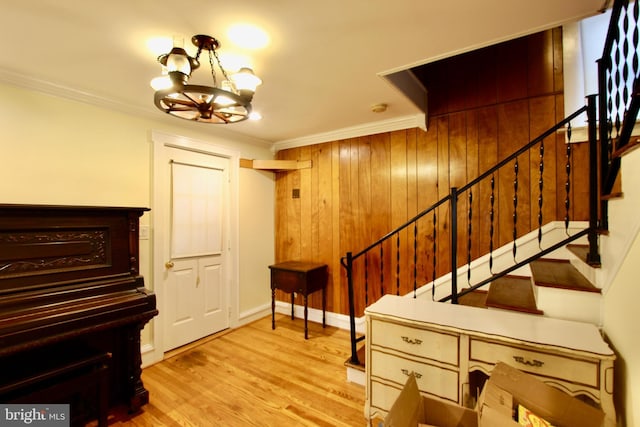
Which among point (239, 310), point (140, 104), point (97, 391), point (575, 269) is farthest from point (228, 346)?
point (575, 269)

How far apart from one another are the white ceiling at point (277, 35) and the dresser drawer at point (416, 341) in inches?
65.3

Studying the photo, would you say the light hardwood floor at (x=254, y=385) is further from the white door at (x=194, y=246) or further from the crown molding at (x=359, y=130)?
the crown molding at (x=359, y=130)

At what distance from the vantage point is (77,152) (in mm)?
2283

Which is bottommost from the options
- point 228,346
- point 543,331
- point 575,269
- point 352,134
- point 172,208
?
point 228,346

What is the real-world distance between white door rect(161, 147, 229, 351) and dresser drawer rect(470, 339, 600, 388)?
8.81 ft

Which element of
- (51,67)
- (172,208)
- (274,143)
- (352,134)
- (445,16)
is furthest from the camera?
(274,143)

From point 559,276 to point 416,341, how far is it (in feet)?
3.21

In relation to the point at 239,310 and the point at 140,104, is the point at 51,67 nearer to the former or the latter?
the point at 140,104

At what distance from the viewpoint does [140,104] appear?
2.54 m

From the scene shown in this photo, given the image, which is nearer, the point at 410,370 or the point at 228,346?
the point at 410,370

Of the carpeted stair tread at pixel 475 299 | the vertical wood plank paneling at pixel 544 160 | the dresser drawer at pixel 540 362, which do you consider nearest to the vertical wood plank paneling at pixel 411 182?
the carpeted stair tread at pixel 475 299

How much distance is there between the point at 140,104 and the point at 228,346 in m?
2.50

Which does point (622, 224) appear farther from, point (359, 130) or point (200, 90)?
point (359, 130)

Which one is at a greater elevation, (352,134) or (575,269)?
(352,134)
